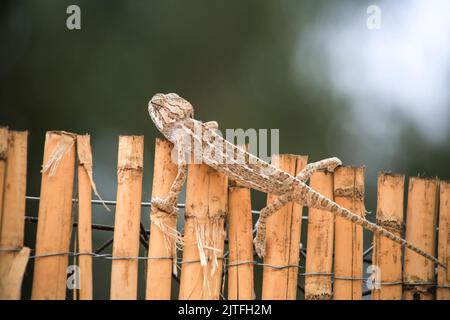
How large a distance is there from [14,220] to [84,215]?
0.31 m

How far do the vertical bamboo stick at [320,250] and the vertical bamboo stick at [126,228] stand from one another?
0.89 m

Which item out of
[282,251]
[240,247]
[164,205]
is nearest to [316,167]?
[282,251]

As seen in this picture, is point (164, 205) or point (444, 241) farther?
point (444, 241)

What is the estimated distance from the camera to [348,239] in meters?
3.18

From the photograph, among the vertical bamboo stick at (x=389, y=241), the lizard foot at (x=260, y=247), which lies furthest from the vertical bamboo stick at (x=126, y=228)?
the vertical bamboo stick at (x=389, y=241)

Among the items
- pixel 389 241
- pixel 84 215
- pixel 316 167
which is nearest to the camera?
pixel 84 215

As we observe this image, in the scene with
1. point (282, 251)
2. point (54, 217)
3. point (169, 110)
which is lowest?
point (282, 251)

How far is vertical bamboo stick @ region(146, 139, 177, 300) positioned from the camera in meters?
2.86

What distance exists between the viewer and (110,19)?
5.37 meters

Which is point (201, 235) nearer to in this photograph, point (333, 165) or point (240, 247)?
point (240, 247)
